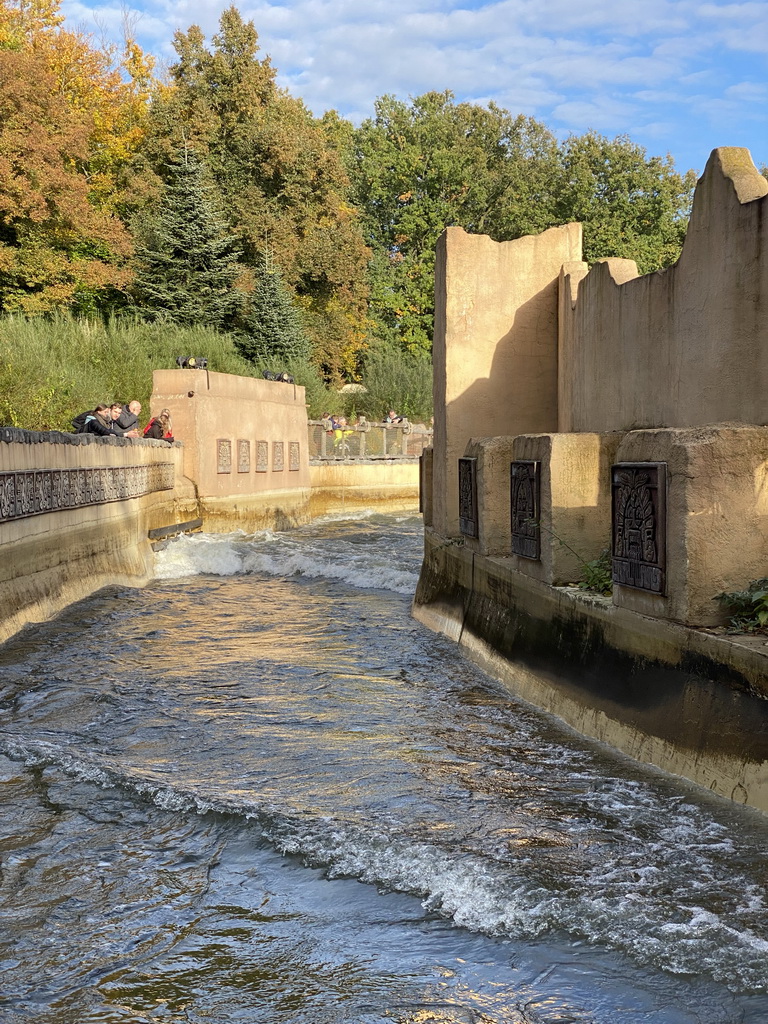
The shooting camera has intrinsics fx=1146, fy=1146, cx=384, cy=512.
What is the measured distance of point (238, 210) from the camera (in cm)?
4266

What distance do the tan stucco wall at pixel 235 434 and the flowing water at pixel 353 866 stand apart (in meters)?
17.1

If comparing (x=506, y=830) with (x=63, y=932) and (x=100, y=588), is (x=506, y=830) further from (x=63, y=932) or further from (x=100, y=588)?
(x=100, y=588)

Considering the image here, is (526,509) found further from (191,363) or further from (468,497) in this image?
(191,363)

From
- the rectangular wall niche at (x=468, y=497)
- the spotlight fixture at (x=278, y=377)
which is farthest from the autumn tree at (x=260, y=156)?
the rectangular wall niche at (x=468, y=497)

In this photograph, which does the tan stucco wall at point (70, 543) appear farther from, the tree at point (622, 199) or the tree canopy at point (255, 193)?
the tree at point (622, 199)

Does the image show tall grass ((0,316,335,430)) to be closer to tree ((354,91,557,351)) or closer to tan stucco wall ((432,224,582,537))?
tan stucco wall ((432,224,582,537))

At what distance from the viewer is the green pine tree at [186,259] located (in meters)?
38.2

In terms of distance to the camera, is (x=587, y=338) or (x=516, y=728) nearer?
(x=516, y=728)

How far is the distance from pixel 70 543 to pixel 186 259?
26.7m

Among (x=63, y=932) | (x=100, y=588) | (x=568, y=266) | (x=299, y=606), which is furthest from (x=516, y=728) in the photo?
(x=100, y=588)

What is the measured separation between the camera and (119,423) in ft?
66.2

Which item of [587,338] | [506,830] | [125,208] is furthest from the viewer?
[125,208]

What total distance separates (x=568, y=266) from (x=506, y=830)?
7.67m

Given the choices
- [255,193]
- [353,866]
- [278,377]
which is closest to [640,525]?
[353,866]
